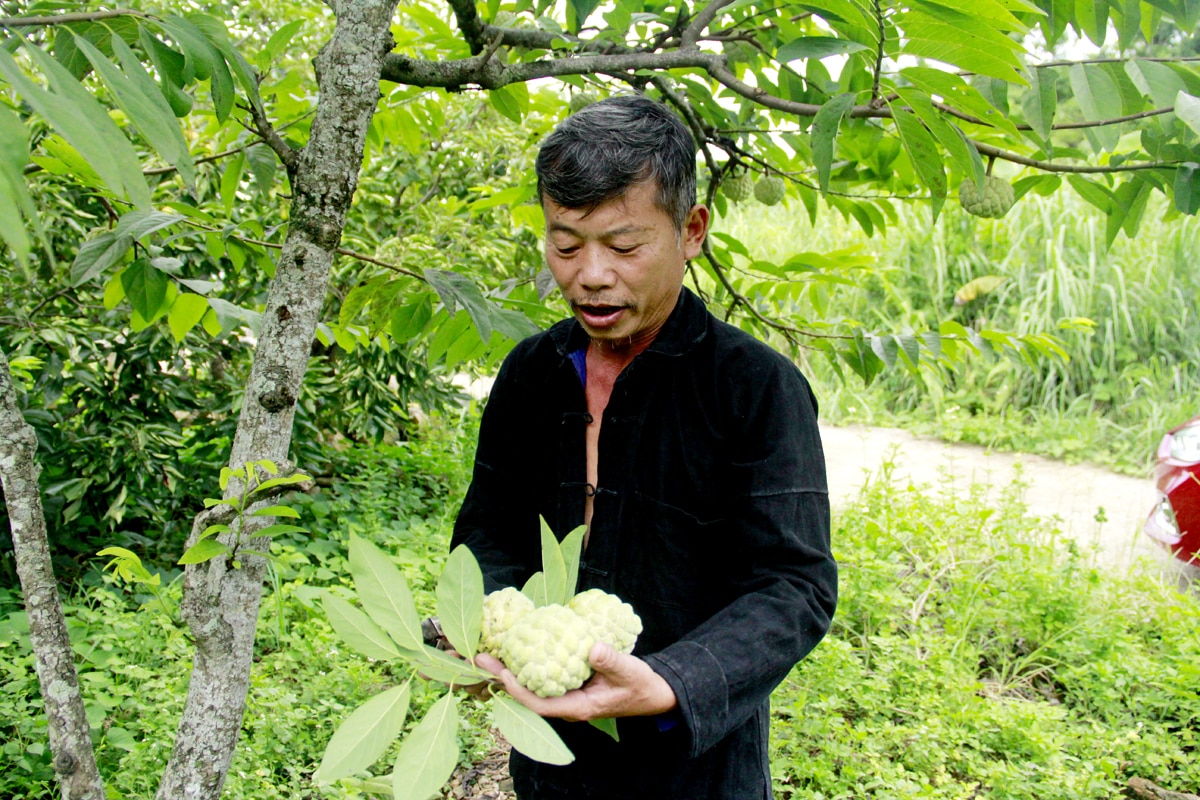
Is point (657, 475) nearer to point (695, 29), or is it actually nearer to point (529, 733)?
point (529, 733)

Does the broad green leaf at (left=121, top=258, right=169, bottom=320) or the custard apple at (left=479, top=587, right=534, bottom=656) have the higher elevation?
the broad green leaf at (left=121, top=258, right=169, bottom=320)

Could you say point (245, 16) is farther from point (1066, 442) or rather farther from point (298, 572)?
point (1066, 442)

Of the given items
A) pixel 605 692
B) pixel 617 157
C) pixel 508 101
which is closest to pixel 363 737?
pixel 605 692

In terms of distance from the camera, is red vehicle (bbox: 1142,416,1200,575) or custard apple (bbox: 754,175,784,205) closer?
custard apple (bbox: 754,175,784,205)

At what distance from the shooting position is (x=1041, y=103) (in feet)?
4.56

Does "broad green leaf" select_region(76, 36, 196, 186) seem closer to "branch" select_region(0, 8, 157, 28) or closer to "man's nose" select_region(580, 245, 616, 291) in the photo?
"branch" select_region(0, 8, 157, 28)

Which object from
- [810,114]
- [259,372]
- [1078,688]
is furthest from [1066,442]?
[259,372]

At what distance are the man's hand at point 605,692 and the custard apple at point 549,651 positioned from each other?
11mm

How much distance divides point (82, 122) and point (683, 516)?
88 cm

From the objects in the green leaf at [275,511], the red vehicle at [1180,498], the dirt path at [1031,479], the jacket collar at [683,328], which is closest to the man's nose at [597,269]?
Answer: the jacket collar at [683,328]

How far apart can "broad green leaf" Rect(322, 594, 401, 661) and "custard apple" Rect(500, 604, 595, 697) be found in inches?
5.2

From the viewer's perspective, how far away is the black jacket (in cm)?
115

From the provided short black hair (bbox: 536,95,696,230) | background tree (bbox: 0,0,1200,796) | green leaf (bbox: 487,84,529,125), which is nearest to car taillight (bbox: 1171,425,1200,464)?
background tree (bbox: 0,0,1200,796)

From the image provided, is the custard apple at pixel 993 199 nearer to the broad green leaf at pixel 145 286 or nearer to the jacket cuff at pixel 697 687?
the jacket cuff at pixel 697 687
